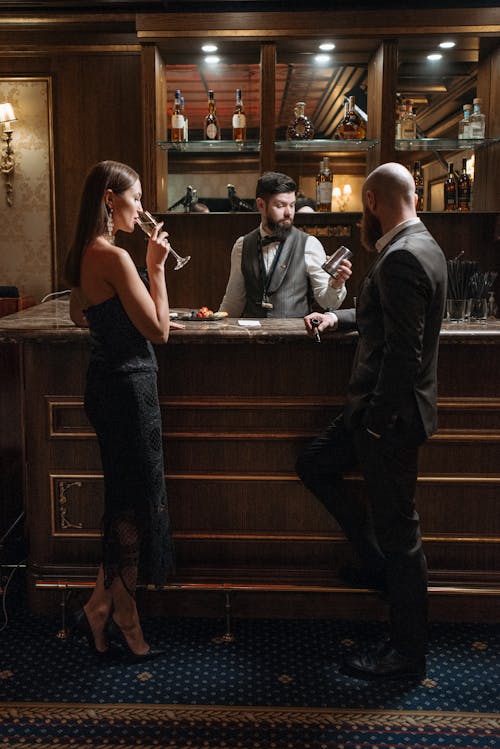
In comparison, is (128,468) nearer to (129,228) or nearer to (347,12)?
(129,228)

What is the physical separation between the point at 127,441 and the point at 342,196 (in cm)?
774

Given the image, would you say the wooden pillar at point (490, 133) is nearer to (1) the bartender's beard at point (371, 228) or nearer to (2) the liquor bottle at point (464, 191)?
(2) the liquor bottle at point (464, 191)

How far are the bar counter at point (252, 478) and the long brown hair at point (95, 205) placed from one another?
20.2 inches

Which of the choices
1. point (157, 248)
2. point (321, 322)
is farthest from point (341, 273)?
point (157, 248)

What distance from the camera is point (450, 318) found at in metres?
3.17

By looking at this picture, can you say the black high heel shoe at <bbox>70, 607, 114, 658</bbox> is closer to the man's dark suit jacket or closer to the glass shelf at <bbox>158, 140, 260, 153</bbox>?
the man's dark suit jacket

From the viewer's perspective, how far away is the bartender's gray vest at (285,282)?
409cm

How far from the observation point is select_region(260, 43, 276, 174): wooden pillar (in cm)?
480

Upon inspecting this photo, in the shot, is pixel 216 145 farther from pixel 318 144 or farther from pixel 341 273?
pixel 341 273

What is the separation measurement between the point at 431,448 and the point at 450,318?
1.87ft

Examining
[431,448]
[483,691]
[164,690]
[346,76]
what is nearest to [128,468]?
[164,690]

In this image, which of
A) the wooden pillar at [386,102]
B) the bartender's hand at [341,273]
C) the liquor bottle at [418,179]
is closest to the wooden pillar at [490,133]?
the liquor bottle at [418,179]

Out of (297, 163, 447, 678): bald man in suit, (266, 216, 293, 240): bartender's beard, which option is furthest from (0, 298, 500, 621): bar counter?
(266, 216, 293, 240): bartender's beard

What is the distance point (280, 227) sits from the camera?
4086 millimetres
